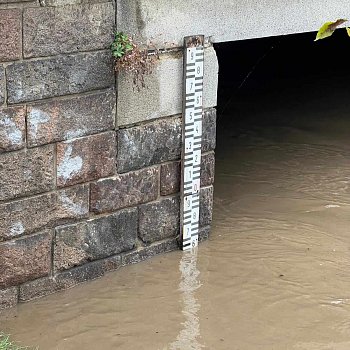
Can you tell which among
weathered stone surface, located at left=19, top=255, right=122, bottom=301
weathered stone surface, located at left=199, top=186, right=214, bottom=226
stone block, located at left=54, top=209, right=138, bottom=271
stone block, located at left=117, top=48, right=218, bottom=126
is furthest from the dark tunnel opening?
weathered stone surface, located at left=19, top=255, right=122, bottom=301

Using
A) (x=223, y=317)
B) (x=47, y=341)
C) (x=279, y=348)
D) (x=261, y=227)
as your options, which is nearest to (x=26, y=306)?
(x=47, y=341)

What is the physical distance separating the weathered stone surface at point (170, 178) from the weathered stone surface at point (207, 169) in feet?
0.69

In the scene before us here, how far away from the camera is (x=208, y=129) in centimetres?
530

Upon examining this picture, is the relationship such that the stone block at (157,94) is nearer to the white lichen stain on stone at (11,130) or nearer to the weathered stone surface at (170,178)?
the weathered stone surface at (170,178)

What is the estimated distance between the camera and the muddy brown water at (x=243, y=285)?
438 cm

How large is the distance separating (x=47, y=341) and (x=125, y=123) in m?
1.29

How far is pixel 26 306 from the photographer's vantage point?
461cm

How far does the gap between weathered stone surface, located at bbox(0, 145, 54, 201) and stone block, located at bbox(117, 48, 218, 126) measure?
51cm

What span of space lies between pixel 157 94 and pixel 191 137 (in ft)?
1.27

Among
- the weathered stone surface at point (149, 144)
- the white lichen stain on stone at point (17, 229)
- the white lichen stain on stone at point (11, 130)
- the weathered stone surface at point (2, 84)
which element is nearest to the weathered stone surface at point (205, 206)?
the weathered stone surface at point (149, 144)

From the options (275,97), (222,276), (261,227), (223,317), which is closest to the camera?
(223,317)

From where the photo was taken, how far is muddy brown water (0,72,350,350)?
438 cm

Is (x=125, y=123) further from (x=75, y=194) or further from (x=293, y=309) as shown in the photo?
(x=293, y=309)

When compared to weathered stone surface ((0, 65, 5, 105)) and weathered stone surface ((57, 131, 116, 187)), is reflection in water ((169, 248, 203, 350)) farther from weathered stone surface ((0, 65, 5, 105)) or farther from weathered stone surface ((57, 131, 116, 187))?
weathered stone surface ((0, 65, 5, 105))
